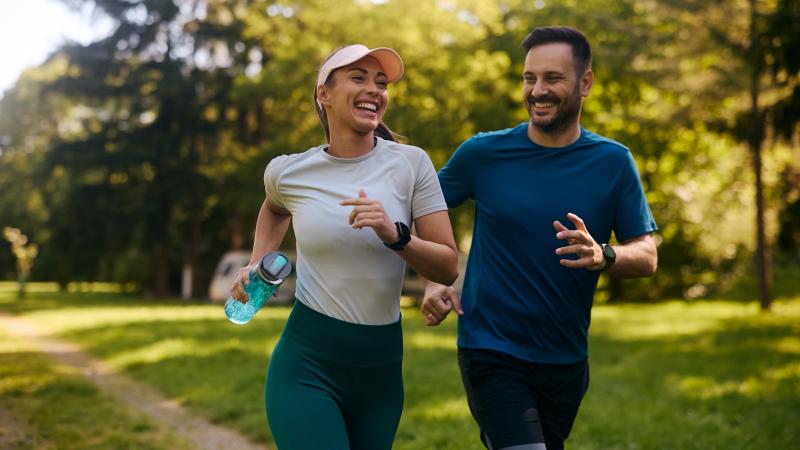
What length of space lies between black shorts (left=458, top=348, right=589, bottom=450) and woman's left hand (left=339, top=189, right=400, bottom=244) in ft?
3.15

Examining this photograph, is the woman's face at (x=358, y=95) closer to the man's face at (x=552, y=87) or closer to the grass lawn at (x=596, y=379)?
the man's face at (x=552, y=87)

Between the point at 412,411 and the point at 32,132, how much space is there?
50036 mm

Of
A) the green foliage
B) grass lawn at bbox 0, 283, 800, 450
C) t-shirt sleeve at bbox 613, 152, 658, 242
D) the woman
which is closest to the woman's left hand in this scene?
the woman

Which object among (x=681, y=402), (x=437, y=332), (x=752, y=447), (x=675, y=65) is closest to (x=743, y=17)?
(x=675, y=65)

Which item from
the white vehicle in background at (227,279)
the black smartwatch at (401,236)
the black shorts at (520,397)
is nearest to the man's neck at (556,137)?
the black shorts at (520,397)

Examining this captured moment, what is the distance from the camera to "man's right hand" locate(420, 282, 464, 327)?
3689 millimetres

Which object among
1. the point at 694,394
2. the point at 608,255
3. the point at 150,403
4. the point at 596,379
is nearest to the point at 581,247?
the point at 608,255

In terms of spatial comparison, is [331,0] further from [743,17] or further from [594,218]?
[594,218]

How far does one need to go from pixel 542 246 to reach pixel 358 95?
102 centimetres

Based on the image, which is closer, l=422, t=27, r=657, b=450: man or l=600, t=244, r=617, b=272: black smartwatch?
l=600, t=244, r=617, b=272: black smartwatch

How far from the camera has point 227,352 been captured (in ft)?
44.2

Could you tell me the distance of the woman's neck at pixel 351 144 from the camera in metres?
3.48

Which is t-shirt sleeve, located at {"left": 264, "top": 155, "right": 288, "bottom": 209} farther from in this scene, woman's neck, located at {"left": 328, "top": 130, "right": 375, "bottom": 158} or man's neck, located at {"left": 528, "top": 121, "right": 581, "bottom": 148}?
man's neck, located at {"left": 528, "top": 121, "right": 581, "bottom": 148}

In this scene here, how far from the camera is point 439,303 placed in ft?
12.1
